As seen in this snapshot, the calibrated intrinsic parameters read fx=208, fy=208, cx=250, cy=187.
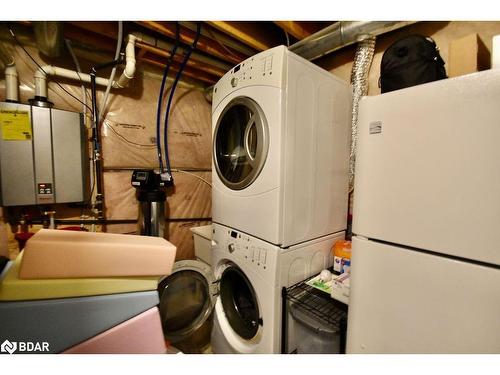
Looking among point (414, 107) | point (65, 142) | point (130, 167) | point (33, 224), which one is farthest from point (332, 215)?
point (33, 224)

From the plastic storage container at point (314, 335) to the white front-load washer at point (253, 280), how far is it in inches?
4.3

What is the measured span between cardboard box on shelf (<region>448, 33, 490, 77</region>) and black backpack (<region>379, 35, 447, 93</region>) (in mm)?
99

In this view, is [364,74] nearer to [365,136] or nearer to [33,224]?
[365,136]

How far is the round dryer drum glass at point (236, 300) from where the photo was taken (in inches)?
53.0

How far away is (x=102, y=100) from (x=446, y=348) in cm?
245

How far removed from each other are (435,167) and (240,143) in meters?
0.93

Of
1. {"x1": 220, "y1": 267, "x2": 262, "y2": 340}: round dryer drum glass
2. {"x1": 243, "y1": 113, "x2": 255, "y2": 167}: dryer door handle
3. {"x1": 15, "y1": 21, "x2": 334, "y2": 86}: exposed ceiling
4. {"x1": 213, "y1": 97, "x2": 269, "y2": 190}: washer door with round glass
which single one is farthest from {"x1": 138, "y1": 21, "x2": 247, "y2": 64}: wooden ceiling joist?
{"x1": 220, "y1": 267, "x2": 262, "y2": 340}: round dryer drum glass

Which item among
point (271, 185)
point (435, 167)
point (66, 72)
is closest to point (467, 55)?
point (435, 167)

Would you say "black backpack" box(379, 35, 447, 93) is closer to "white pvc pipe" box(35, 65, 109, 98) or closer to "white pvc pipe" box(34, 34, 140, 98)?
"white pvc pipe" box(34, 34, 140, 98)

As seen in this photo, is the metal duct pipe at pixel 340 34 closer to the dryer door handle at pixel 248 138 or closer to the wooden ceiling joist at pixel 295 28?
the wooden ceiling joist at pixel 295 28

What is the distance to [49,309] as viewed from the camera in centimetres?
48

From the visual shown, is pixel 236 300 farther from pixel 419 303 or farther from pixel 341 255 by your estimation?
pixel 419 303

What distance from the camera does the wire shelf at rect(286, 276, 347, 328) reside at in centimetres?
99

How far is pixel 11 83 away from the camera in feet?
4.56
